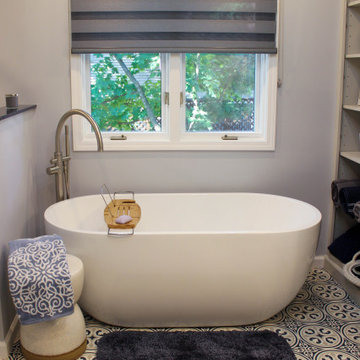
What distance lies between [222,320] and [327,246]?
3.73 feet

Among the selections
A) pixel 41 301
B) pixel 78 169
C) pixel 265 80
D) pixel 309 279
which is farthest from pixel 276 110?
pixel 41 301

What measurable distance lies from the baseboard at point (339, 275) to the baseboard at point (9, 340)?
1924 millimetres

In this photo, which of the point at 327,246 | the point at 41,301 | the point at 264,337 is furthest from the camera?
the point at 327,246

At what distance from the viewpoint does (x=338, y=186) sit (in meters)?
3.21

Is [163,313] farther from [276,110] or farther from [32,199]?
[276,110]

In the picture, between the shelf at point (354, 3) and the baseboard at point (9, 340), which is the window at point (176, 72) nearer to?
the shelf at point (354, 3)

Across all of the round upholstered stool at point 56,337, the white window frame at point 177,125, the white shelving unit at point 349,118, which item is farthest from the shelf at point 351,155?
the round upholstered stool at point 56,337

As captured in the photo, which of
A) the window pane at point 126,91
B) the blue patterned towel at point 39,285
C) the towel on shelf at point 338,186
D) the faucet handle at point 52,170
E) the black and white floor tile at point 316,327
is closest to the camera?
the blue patterned towel at point 39,285

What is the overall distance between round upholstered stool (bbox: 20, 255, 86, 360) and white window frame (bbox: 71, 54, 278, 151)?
109cm

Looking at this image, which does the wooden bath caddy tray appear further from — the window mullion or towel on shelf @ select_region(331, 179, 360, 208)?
towel on shelf @ select_region(331, 179, 360, 208)

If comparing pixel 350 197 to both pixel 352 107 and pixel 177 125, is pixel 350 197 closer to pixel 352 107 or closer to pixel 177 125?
pixel 352 107

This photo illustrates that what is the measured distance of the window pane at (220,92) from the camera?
339cm

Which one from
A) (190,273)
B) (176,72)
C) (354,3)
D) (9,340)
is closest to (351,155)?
(354,3)

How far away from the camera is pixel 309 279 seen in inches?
133
